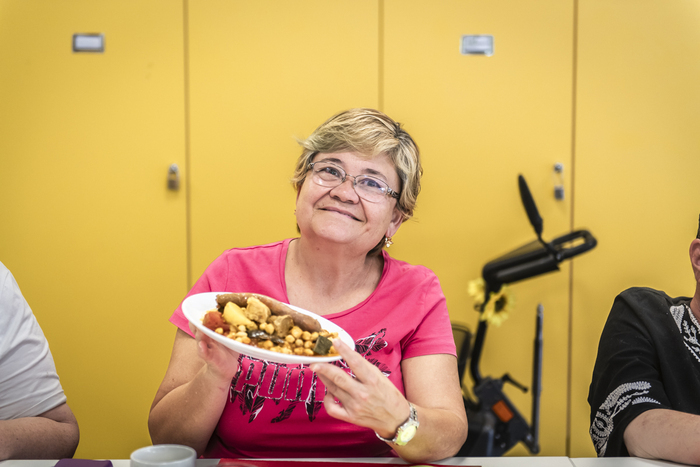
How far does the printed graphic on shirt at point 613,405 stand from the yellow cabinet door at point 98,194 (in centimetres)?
184

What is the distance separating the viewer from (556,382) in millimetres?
2475

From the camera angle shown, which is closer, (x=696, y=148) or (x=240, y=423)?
(x=240, y=423)

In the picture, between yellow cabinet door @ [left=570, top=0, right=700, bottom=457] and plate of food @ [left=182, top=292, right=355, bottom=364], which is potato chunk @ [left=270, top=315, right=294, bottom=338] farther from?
yellow cabinet door @ [left=570, top=0, right=700, bottom=457]

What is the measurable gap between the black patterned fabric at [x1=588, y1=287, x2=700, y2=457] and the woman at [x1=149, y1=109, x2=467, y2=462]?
31 centimetres

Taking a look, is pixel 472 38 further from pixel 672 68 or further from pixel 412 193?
pixel 412 193

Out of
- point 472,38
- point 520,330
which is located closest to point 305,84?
point 472,38

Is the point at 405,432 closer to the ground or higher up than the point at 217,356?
closer to the ground

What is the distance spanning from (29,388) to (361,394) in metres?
0.70

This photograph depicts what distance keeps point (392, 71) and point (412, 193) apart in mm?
1266

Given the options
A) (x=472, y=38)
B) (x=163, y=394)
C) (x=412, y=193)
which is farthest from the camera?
(x=472, y=38)

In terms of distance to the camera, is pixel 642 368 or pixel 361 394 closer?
pixel 361 394

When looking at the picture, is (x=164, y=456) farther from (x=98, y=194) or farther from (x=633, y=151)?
(x=633, y=151)

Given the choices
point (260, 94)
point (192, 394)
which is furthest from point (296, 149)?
point (192, 394)

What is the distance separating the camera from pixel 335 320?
121 cm
